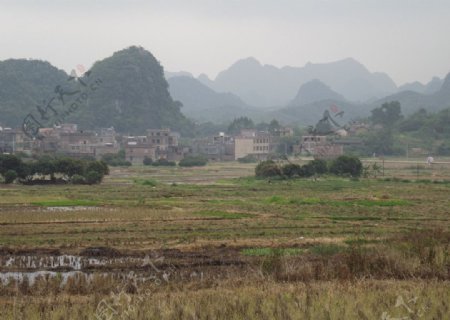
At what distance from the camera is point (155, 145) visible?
79312 mm

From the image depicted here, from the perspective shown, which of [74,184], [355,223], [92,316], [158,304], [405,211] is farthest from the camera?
[74,184]

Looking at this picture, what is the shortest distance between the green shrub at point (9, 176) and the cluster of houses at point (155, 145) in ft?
102

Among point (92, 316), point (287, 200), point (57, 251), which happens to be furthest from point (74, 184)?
point (92, 316)

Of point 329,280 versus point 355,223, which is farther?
point 355,223

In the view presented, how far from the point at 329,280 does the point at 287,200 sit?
19.0 metres

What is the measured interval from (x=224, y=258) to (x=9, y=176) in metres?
27.8

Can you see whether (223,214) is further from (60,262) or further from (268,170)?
(268,170)

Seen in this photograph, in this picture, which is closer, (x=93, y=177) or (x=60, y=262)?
(x=60, y=262)

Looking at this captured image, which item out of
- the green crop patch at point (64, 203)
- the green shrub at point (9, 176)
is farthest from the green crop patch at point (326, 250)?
the green shrub at point (9, 176)

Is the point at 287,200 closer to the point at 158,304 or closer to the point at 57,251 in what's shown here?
the point at 57,251

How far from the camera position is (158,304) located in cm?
1080

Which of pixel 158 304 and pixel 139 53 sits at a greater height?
pixel 139 53

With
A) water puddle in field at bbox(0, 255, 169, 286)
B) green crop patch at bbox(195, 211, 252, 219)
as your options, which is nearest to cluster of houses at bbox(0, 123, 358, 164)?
green crop patch at bbox(195, 211, 252, 219)

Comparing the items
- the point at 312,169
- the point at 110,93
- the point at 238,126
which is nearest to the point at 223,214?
the point at 312,169
